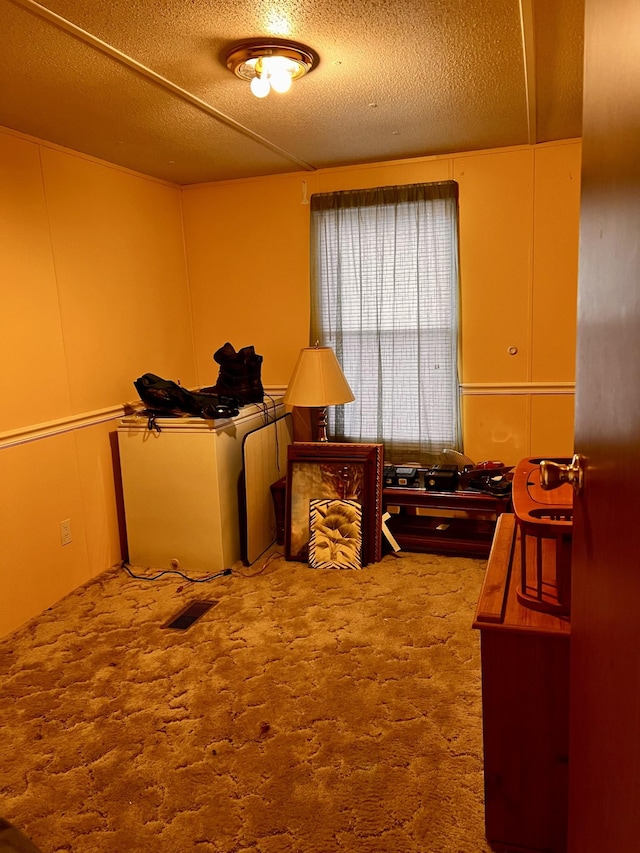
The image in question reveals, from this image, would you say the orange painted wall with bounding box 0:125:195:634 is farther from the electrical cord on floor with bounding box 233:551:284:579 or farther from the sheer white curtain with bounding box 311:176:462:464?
the sheer white curtain with bounding box 311:176:462:464

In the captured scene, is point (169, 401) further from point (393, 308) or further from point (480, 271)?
point (480, 271)

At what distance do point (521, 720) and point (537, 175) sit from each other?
2.97m

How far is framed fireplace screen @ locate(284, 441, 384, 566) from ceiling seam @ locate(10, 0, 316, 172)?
5.55 feet

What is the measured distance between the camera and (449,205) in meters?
3.50

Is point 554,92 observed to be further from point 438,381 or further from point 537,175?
point 438,381

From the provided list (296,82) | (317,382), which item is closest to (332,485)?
(317,382)

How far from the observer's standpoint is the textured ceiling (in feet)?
6.02

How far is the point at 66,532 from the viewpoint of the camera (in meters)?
3.07

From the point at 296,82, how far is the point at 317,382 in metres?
1.51

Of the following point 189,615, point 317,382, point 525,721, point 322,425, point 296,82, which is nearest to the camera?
point 525,721

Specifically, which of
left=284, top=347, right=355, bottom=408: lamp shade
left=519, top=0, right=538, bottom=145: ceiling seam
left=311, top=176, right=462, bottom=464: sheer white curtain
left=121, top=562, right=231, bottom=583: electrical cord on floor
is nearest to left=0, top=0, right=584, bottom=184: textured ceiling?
left=519, top=0, right=538, bottom=145: ceiling seam

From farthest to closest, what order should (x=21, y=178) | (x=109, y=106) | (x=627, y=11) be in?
(x=21, y=178) → (x=109, y=106) → (x=627, y=11)

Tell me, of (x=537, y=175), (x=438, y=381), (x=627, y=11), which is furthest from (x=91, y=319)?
(x=627, y=11)

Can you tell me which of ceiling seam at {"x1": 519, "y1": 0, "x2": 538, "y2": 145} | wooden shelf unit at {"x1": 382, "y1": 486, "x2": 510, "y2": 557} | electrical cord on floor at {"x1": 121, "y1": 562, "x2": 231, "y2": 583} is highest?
ceiling seam at {"x1": 519, "y1": 0, "x2": 538, "y2": 145}
